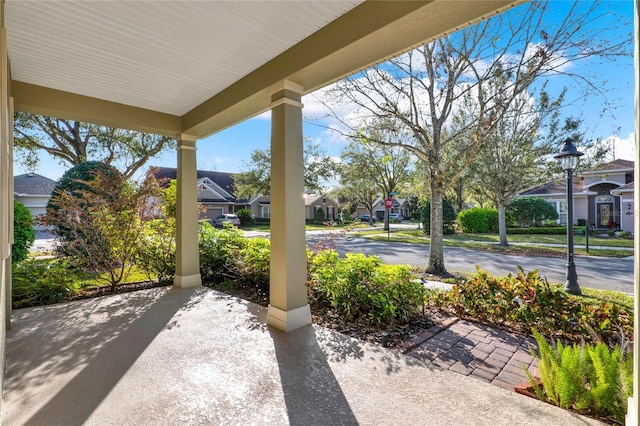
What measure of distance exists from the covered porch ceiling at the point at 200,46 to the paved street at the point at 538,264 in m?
3.11

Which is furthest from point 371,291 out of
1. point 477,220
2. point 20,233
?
point 477,220

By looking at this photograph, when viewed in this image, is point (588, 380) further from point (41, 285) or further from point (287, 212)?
point (41, 285)

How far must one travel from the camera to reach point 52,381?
2395mm

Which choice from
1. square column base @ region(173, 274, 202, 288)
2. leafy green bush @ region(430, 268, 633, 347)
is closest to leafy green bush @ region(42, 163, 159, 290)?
square column base @ region(173, 274, 202, 288)

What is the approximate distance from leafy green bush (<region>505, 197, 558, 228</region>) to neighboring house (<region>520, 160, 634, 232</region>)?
0.86 metres

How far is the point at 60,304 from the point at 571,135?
1309cm

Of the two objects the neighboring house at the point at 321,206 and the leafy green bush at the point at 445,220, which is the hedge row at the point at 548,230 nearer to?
the leafy green bush at the point at 445,220

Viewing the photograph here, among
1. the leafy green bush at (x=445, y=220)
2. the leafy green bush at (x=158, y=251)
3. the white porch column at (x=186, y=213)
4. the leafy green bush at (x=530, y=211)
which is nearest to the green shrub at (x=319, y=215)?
the leafy green bush at (x=445, y=220)

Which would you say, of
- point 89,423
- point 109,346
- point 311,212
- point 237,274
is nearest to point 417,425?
point 89,423

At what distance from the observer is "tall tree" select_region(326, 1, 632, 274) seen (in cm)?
500

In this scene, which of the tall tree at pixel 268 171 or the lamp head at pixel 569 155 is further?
the tall tree at pixel 268 171

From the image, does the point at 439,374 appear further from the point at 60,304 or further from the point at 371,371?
the point at 60,304

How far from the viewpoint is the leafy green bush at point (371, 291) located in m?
3.51

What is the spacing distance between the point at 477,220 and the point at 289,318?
1682 centimetres
